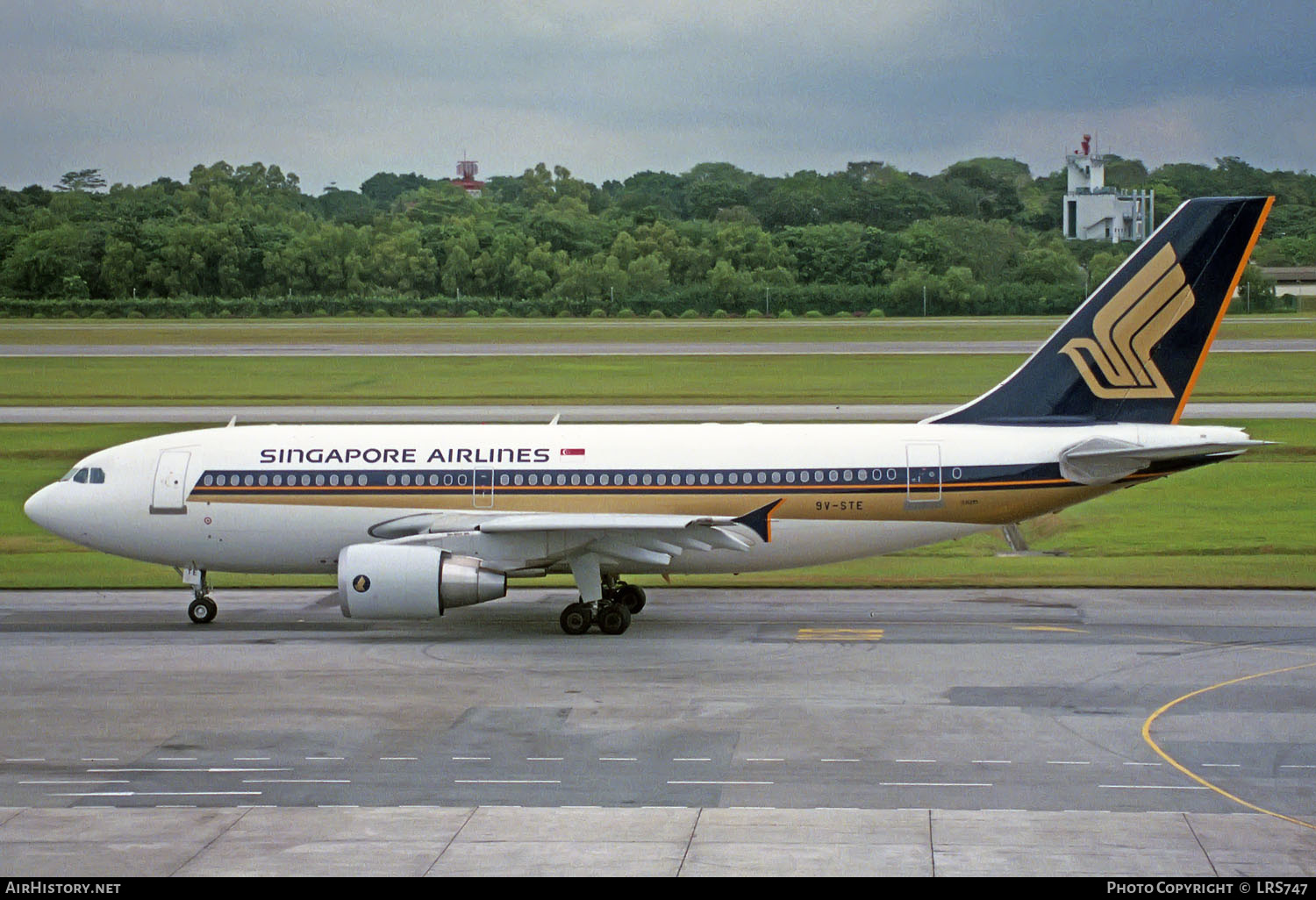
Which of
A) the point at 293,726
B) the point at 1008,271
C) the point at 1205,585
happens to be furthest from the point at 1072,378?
the point at 1008,271

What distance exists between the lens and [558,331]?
108438mm

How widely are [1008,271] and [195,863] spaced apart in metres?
106

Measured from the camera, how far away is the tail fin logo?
106ft

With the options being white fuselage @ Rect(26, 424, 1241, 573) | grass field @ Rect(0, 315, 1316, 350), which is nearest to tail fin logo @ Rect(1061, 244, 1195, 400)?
white fuselage @ Rect(26, 424, 1241, 573)

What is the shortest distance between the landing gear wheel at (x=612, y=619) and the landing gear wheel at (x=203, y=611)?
8.50 meters

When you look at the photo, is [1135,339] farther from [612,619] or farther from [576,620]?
[576,620]

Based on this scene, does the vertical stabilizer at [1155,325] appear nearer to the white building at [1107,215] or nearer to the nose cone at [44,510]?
the nose cone at [44,510]

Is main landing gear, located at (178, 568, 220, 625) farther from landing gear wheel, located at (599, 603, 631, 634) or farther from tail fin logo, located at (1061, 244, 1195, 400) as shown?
tail fin logo, located at (1061, 244, 1195, 400)

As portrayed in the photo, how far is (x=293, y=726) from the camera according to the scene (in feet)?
76.8

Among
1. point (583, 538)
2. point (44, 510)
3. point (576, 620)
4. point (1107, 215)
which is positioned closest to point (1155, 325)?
point (583, 538)

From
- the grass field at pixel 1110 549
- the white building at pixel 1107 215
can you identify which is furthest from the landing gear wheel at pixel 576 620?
the white building at pixel 1107 215

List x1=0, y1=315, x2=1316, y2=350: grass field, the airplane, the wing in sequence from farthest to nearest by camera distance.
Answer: x1=0, y1=315, x2=1316, y2=350: grass field < the airplane < the wing

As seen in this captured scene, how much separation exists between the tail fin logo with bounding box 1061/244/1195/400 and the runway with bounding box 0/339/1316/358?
190 feet
